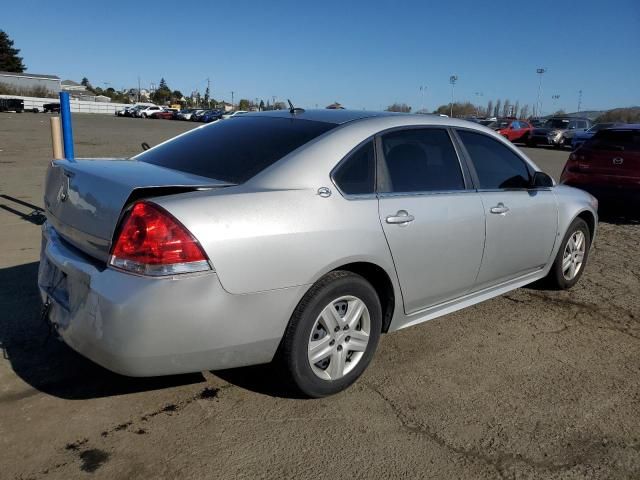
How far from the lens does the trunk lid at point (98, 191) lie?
2.67 metres

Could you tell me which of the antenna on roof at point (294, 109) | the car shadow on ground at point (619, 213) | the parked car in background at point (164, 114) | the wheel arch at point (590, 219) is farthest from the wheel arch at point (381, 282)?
the parked car in background at point (164, 114)

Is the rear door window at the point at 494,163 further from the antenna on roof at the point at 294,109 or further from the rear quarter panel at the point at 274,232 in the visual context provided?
the rear quarter panel at the point at 274,232

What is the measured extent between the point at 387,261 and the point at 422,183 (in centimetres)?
66

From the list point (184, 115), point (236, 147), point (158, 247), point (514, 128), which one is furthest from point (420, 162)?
point (184, 115)

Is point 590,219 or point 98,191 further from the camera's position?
point 590,219

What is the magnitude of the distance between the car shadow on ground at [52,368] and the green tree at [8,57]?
11429cm

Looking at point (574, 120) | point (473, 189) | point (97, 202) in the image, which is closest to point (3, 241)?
point (97, 202)

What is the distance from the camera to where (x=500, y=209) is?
158 inches

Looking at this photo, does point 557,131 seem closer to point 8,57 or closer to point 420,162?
point 420,162

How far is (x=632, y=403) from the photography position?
3.22 meters

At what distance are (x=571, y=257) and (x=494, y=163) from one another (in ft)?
4.89

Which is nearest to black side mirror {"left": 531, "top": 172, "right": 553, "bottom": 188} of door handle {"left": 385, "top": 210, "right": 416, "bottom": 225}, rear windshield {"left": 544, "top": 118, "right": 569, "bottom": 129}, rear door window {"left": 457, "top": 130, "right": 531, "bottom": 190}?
rear door window {"left": 457, "top": 130, "right": 531, "bottom": 190}

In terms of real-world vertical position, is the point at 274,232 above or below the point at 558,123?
below

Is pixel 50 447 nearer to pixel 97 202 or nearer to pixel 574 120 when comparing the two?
pixel 97 202
